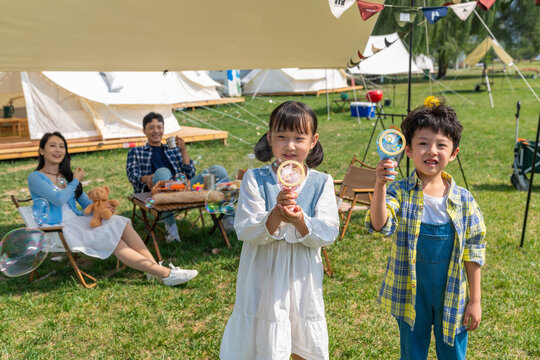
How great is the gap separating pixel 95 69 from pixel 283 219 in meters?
4.49

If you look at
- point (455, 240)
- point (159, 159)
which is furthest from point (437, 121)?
point (159, 159)

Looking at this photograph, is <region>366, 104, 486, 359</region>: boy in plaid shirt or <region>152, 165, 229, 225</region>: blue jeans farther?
<region>152, 165, 229, 225</region>: blue jeans

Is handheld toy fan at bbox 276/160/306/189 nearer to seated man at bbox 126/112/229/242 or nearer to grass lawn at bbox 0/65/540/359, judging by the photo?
grass lawn at bbox 0/65/540/359

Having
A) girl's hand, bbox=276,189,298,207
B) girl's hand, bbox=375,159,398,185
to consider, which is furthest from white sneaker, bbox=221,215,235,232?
girl's hand, bbox=375,159,398,185

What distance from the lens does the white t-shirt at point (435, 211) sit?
2156mm

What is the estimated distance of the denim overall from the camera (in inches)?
84.9

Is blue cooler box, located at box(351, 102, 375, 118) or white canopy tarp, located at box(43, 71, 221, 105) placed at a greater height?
white canopy tarp, located at box(43, 71, 221, 105)

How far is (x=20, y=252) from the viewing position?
13.1ft

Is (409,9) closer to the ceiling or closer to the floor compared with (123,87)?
closer to the ceiling

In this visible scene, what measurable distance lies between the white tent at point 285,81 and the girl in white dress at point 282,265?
71.2 feet

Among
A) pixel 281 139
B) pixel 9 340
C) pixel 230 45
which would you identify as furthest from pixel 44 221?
pixel 281 139

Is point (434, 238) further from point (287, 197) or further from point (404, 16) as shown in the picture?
point (404, 16)

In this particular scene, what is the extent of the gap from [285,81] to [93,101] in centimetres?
1463

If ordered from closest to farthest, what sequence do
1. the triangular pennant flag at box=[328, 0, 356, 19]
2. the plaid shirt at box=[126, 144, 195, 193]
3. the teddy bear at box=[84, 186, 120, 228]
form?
the triangular pennant flag at box=[328, 0, 356, 19] → the teddy bear at box=[84, 186, 120, 228] → the plaid shirt at box=[126, 144, 195, 193]
